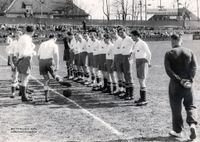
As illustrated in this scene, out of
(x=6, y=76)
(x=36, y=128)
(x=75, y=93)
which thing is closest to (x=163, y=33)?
(x=6, y=76)

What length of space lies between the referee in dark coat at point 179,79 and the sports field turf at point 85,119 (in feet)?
1.34

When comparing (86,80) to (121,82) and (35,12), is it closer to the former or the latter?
(121,82)

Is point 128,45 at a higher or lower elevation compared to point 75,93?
higher

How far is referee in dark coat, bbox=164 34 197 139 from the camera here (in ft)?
27.8

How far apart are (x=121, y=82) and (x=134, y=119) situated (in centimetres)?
384

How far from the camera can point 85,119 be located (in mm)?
10781

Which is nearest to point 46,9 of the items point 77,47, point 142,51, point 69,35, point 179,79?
point 69,35

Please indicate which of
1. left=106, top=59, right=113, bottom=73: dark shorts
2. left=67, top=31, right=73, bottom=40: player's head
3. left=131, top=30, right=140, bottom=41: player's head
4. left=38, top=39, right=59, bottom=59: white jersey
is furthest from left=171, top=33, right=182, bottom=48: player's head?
left=67, top=31, right=73, bottom=40: player's head

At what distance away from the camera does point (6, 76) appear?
72.8 feet

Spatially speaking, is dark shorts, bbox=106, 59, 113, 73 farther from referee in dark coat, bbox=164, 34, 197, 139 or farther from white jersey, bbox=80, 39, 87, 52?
referee in dark coat, bbox=164, 34, 197, 139

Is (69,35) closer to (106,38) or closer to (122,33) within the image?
(106,38)

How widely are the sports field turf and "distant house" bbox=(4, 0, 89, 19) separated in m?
85.8

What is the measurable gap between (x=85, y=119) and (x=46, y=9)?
91944 mm

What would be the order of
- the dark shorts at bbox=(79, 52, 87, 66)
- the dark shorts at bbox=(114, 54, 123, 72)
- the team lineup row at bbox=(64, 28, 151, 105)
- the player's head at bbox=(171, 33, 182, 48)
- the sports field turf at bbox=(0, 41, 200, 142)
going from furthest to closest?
the dark shorts at bbox=(79, 52, 87, 66) < the dark shorts at bbox=(114, 54, 123, 72) < the team lineup row at bbox=(64, 28, 151, 105) < the sports field turf at bbox=(0, 41, 200, 142) < the player's head at bbox=(171, 33, 182, 48)
